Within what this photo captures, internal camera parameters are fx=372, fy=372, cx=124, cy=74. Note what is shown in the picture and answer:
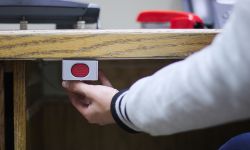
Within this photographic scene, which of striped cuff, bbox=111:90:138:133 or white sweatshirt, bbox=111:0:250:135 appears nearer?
white sweatshirt, bbox=111:0:250:135

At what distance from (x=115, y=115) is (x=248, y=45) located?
0.17 meters

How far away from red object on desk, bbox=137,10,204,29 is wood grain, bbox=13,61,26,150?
341 mm

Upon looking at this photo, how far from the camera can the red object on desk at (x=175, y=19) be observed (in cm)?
71

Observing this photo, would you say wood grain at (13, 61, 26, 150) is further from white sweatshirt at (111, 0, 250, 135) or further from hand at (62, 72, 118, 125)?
white sweatshirt at (111, 0, 250, 135)

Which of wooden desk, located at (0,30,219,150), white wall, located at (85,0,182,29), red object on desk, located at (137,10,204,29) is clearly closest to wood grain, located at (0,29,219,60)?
wooden desk, located at (0,30,219,150)

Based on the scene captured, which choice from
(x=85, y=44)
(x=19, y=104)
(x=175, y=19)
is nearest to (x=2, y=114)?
(x=19, y=104)

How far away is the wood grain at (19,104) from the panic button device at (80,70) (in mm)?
54

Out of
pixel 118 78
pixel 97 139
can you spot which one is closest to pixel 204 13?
pixel 118 78

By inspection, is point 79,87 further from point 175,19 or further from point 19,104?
point 175,19

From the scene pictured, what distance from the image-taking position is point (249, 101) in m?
0.29

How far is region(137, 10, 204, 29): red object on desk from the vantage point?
2.34 ft

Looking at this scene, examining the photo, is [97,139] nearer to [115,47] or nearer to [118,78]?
[118,78]

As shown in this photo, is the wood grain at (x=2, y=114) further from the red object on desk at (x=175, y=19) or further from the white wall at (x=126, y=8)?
the white wall at (x=126, y=8)

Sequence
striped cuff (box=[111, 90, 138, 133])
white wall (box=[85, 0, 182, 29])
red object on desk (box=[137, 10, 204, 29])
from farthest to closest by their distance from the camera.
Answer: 1. white wall (box=[85, 0, 182, 29])
2. red object on desk (box=[137, 10, 204, 29])
3. striped cuff (box=[111, 90, 138, 133])
